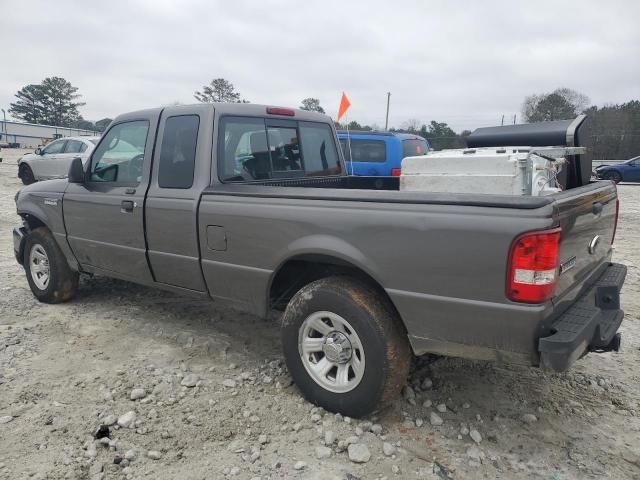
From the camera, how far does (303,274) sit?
3.33 m

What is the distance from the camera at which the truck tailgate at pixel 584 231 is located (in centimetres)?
243

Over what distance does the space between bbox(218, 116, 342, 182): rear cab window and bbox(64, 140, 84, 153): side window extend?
1261cm

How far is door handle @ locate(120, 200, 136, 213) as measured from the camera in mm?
3963

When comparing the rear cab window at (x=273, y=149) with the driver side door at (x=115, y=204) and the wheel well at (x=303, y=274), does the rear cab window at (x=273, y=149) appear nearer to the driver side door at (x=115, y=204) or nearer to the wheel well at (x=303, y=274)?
the driver side door at (x=115, y=204)

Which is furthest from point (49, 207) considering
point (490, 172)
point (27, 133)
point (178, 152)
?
point (27, 133)

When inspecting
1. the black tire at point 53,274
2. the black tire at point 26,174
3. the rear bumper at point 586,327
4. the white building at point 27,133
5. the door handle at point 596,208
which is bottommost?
the black tire at point 53,274

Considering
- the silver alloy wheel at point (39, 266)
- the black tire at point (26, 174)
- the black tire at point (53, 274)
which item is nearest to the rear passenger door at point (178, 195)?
the black tire at point (53, 274)

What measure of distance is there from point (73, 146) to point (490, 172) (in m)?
15.2

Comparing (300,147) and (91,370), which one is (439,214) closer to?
(300,147)

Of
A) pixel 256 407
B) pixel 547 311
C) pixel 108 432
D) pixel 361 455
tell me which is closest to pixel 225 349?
pixel 256 407

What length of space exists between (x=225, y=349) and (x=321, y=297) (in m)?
1.38

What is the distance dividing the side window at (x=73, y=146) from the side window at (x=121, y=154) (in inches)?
462

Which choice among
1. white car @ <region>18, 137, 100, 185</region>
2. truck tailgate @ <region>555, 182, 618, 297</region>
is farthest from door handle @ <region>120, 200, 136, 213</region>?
white car @ <region>18, 137, 100, 185</region>

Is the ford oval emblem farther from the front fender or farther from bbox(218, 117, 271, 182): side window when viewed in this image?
the front fender
